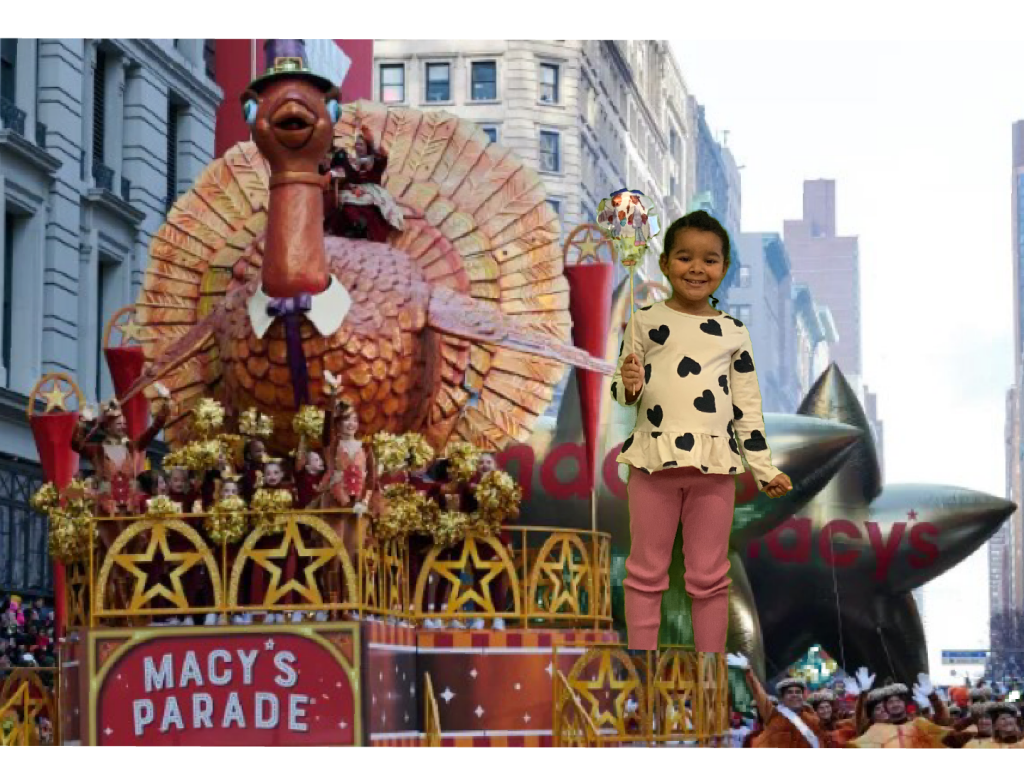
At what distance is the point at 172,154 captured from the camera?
51.9 feet

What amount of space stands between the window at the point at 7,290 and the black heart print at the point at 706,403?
267 inches

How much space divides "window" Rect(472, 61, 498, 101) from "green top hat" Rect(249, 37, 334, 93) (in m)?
3.11

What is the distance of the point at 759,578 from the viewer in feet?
53.1

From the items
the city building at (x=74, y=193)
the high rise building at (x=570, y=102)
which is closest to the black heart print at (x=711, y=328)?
the high rise building at (x=570, y=102)

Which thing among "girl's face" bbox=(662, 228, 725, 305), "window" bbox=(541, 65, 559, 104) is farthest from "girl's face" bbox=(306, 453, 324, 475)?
"window" bbox=(541, 65, 559, 104)

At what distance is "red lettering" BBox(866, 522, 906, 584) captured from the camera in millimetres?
15961

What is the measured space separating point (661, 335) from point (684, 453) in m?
0.50

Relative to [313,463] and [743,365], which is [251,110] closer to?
[313,463]

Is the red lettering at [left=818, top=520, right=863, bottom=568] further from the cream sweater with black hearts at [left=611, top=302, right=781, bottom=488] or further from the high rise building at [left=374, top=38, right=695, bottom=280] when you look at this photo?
the cream sweater with black hearts at [left=611, top=302, right=781, bottom=488]

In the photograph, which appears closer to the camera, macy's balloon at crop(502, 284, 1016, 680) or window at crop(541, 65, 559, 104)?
window at crop(541, 65, 559, 104)

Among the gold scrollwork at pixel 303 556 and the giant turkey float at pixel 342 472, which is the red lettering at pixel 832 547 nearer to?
the giant turkey float at pixel 342 472

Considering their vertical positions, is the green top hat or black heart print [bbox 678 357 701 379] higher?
the green top hat

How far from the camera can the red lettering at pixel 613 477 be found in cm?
1556

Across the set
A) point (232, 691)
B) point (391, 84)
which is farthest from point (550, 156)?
point (232, 691)
